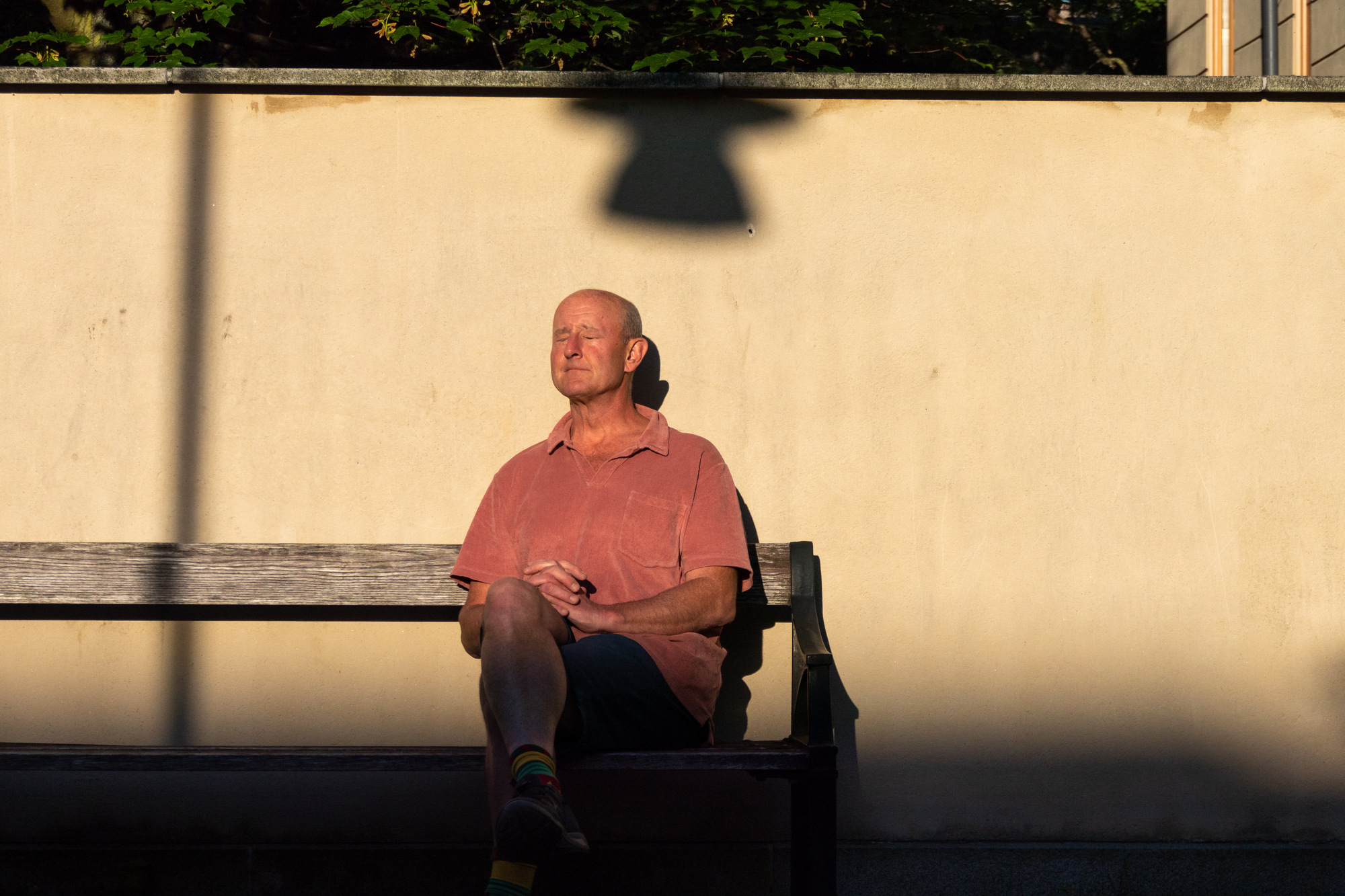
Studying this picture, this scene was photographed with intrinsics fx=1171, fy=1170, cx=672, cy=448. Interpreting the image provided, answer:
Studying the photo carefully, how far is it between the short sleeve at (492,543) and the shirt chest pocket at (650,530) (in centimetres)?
32

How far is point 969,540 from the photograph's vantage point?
3461 millimetres

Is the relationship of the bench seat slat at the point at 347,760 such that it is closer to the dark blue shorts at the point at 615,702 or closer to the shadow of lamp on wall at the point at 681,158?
the dark blue shorts at the point at 615,702

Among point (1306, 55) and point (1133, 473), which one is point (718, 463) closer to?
point (1133, 473)

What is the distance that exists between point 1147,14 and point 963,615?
15.5 meters

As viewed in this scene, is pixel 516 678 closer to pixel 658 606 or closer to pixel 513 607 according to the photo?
pixel 513 607

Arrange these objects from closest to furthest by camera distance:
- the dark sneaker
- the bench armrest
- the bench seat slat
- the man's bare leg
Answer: the dark sneaker, the man's bare leg, the bench seat slat, the bench armrest

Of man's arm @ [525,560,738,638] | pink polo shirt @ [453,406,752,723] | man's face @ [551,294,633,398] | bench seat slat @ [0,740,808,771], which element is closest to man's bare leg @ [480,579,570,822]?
man's arm @ [525,560,738,638]

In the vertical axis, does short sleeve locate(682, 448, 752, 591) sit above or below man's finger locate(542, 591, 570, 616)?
above

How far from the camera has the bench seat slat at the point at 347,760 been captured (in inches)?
108

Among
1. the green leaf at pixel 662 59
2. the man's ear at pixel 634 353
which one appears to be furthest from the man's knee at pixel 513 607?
the green leaf at pixel 662 59

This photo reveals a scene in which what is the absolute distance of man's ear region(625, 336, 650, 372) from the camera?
329cm

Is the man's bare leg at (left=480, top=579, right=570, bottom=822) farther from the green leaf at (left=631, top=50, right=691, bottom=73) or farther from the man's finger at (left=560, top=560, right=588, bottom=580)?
the green leaf at (left=631, top=50, right=691, bottom=73)

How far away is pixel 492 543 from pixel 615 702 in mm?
654

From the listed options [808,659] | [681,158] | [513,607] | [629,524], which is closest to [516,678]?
[513,607]
